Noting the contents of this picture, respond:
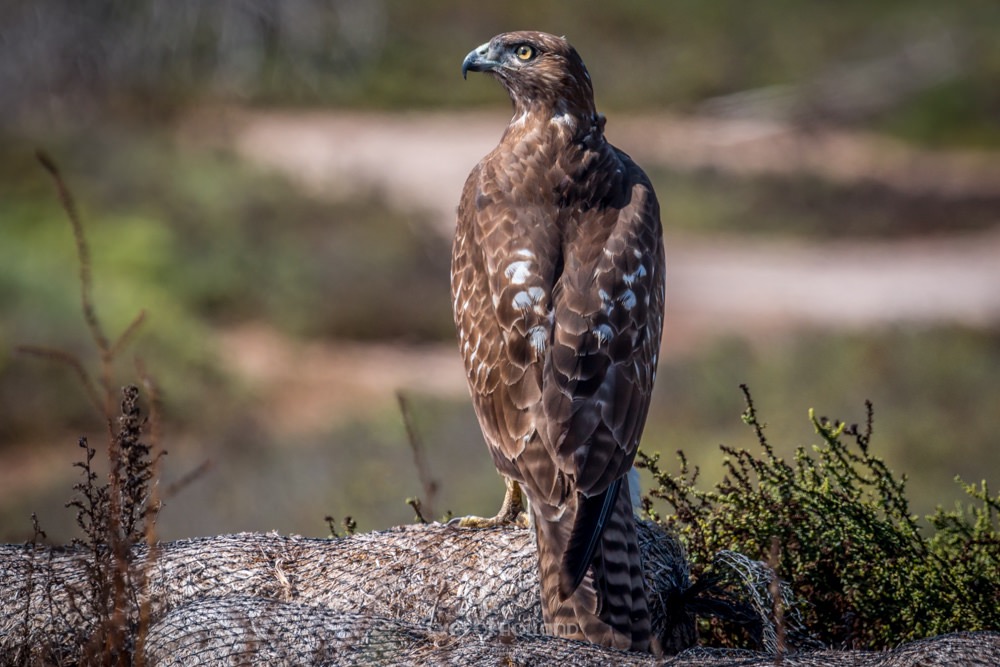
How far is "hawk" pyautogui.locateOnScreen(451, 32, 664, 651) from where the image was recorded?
387 centimetres

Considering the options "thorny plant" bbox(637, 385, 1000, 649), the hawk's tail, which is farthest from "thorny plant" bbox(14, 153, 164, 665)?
"thorny plant" bbox(637, 385, 1000, 649)

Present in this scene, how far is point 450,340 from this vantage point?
48.5ft

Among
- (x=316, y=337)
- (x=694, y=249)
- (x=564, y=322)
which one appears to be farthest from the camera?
(x=694, y=249)

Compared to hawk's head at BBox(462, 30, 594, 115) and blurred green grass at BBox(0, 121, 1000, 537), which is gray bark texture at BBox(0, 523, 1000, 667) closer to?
hawk's head at BBox(462, 30, 594, 115)

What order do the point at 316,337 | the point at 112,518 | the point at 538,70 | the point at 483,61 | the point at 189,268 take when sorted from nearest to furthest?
the point at 112,518, the point at 538,70, the point at 483,61, the point at 316,337, the point at 189,268

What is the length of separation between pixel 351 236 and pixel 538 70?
1135 centimetres

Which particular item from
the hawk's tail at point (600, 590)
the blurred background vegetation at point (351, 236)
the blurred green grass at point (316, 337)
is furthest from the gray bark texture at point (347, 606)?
the blurred green grass at point (316, 337)

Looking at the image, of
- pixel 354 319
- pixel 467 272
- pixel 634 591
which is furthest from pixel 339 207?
pixel 634 591

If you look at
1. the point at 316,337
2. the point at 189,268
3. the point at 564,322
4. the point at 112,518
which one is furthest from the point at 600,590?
the point at 189,268

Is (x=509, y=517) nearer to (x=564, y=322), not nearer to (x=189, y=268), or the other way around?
(x=564, y=322)

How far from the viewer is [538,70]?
514 centimetres

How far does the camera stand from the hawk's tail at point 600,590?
3.76 m

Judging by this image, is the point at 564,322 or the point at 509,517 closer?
the point at 564,322

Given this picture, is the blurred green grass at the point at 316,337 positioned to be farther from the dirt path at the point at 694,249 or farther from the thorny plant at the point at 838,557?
the thorny plant at the point at 838,557
